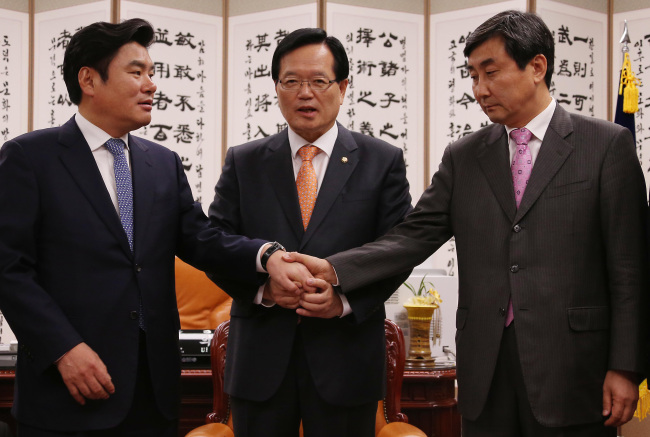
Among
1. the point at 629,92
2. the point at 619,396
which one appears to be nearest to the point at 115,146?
the point at 619,396

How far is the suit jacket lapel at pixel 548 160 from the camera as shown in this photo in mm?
1857

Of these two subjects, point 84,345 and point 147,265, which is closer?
point 84,345

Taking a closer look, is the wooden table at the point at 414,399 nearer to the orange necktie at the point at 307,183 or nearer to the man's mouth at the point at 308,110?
the orange necktie at the point at 307,183

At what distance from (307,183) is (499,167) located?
0.55 m

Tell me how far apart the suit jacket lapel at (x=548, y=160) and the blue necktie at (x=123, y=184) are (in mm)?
1004

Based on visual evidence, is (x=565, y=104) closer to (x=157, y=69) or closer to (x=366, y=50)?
(x=366, y=50)

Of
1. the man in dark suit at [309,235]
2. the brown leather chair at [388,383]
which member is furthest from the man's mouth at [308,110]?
the brown leather chair at [388,383]

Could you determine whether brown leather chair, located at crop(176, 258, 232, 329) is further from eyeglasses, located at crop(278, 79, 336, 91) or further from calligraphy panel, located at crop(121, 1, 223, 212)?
eyeglasses, located at crop(278, 79, 336, 91)

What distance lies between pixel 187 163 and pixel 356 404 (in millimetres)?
3596

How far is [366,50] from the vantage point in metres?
5.19

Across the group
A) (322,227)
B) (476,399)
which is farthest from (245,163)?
(476,399)

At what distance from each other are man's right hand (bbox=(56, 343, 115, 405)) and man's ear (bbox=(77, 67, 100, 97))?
71cm

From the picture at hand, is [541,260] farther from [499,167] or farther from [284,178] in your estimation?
[284,178]

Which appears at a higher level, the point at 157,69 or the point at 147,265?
the point at 157,69
